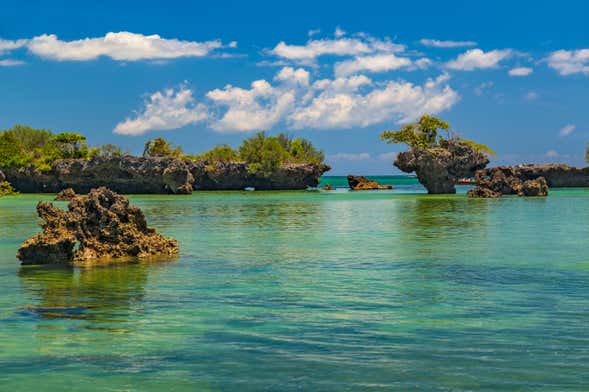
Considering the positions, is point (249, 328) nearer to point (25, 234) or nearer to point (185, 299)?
point (185, 299)

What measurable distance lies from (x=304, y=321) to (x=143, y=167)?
74.8 m

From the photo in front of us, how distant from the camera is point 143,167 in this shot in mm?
83000

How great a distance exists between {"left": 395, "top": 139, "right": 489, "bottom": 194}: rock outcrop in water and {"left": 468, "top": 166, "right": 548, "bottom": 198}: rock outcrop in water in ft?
7.17

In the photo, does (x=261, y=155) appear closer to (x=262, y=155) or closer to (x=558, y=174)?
(x=262, y=155)

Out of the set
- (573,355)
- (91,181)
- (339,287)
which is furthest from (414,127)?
(573,355)

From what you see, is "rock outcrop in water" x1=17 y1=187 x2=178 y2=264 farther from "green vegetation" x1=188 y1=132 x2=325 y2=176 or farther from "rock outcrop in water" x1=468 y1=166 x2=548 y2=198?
"green vegetation" x1=188 y1=132 x2=325 y2=176

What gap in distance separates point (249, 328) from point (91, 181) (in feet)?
257

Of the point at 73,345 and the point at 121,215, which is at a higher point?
the point at 121,215

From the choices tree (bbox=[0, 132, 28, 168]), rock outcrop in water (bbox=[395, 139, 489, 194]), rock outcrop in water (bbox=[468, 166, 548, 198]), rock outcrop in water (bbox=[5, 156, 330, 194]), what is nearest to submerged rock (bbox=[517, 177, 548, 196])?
rock outcrop in water (bbox=[468, 166, 548, 198])

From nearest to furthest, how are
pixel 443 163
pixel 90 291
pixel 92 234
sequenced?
pixel 90 291 → pixel 92 234 → pixel 443 163

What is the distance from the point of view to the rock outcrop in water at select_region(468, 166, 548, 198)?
67.5 m

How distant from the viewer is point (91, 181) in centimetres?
8462

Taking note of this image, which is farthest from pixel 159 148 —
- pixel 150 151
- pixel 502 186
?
pixel 502 186

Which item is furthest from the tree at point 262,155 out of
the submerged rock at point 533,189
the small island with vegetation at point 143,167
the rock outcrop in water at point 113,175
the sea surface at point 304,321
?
the sea surface at point 304,321
